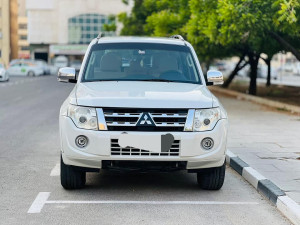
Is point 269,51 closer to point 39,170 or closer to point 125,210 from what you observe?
point 39,170

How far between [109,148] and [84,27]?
100106 mm

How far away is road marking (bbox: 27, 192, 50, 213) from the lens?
233 inches

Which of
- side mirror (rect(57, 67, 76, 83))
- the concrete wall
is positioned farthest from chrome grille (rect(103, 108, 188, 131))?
the concrete wall

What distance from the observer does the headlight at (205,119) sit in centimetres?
638

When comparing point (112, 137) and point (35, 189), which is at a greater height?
point (112, 137)

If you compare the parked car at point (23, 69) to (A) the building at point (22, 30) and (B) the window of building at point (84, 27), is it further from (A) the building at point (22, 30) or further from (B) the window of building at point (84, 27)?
(A) the building at point (22, 30)

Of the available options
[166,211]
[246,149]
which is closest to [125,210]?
[166,211]

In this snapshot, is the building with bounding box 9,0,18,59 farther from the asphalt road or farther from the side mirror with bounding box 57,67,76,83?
the side mirror with bounding box 57,67,76,83

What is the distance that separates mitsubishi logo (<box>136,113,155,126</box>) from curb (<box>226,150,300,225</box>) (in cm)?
154

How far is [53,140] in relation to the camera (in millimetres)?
Result: 11422

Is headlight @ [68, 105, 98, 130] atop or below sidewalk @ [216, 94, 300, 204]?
atop

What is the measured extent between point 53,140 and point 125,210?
18.7 feet

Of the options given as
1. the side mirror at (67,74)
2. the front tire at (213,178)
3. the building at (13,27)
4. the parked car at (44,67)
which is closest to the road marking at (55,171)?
the side mirror at (67,74)

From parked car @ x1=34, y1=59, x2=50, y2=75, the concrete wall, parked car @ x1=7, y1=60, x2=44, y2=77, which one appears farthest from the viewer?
the concrete wall
